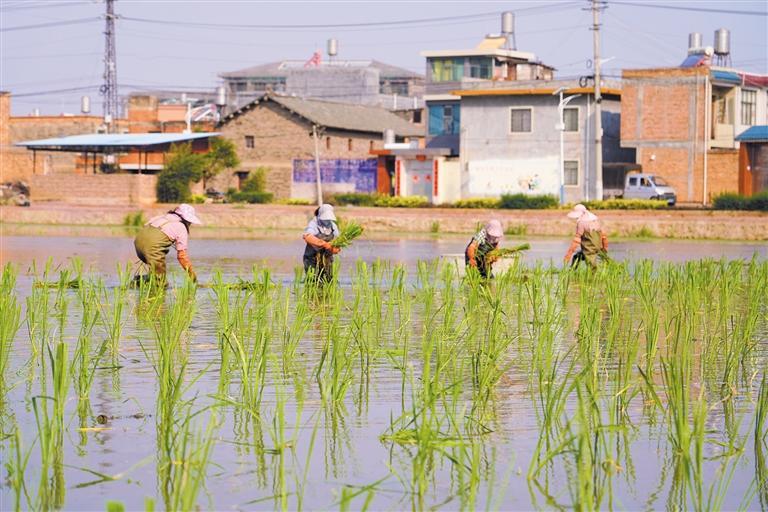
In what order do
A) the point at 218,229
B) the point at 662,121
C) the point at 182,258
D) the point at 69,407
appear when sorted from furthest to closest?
the point at 662,121 → the point at 218,229 → the point at 182,258 → the point at 69,407

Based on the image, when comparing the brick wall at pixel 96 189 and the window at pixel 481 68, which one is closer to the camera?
the brick wall at pixel 96 189

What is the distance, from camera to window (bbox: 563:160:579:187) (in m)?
50.1

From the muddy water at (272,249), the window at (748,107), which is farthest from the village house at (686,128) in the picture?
the muddy water at (272,249)

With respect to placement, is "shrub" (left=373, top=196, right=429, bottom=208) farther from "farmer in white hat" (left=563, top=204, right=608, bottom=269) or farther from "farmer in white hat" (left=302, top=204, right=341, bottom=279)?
"farmer in white hat" (left=302, top=204, right=341, bottom=279)

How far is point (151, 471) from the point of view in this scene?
6.20 metres

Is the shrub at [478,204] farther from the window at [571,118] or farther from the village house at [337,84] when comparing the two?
the village house at [337,84]

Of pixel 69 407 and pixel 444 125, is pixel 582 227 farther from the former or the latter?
pixel 444 125

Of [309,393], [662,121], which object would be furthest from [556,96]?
[309,393]

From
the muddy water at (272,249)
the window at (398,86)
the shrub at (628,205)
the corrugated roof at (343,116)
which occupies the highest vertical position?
the window at (398,86)

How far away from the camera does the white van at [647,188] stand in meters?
46.4

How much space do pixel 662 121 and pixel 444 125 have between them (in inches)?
561

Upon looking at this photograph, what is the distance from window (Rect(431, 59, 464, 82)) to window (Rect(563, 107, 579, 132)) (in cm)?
1690

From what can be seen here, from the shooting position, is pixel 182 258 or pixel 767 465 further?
pixel 182 258

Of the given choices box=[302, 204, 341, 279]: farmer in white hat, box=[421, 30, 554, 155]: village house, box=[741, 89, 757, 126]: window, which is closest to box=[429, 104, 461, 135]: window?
box=[421, 30, 554, 155]: village house
